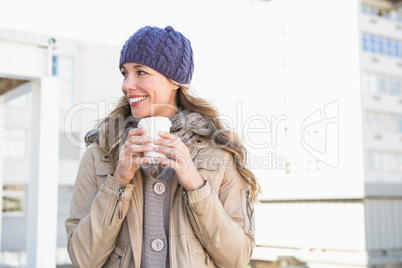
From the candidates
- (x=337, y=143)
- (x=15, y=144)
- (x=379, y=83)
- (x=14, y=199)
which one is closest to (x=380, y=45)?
(x=379, y=83)

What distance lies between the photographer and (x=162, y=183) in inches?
37.1

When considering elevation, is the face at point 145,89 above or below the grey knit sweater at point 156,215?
above

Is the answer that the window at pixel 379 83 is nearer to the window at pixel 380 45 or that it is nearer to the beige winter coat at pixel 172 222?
the window at pixel 380 45

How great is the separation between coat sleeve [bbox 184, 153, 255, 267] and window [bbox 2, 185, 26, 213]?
17.5 meters

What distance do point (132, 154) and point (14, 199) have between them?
58.1 feet

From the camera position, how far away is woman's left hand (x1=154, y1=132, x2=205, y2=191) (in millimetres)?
809

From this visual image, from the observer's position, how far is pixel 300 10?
30.8 ft

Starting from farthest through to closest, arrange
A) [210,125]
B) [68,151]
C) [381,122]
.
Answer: [381,122] → [68,151] → [210,125]

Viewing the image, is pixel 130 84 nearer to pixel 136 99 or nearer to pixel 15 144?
pixel 136 99

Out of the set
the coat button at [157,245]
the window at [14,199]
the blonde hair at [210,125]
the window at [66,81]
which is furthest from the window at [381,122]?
the coat button at [157,245]

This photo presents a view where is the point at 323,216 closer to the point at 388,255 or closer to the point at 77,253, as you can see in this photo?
the point at 388,255

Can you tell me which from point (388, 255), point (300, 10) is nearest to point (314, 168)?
point (388, 255)

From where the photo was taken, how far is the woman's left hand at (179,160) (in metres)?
0.81

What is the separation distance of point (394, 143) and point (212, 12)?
2280cm
